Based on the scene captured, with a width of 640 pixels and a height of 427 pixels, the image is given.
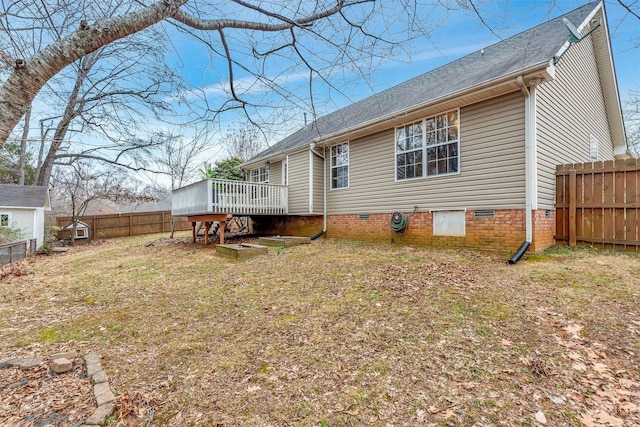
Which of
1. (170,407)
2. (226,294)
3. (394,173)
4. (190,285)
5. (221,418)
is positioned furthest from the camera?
(394,173)

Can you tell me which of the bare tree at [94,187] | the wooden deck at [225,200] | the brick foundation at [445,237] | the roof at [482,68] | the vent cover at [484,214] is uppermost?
the roof at [482,68]

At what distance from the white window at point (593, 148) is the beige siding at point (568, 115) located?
7.5 inches

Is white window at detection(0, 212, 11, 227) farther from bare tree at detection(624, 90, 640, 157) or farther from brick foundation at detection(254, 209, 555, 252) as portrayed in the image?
bare tree at detection(624, 90, 640, 157)

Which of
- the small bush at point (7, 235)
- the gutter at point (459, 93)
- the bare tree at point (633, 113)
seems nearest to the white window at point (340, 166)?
the gutter at point (459, 93)

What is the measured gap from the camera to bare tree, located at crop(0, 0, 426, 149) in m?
1.94

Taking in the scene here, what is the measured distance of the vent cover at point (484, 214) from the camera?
6.19 meters

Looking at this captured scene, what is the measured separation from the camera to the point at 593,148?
8797 millimetres

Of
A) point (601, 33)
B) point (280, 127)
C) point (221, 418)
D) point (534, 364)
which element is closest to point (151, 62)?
point (280, 127)

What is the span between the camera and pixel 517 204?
5.82 meters

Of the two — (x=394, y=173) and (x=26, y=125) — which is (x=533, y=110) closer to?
(x=394, y=173)

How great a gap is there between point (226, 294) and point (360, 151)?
244 inches

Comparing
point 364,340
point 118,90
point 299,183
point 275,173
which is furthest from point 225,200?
point 364,340

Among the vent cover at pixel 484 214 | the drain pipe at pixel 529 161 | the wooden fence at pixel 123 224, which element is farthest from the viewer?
the wooden fence at pixel 123 224

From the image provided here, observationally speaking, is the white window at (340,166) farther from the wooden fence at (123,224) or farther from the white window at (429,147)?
the wooden fence at (123,224)
